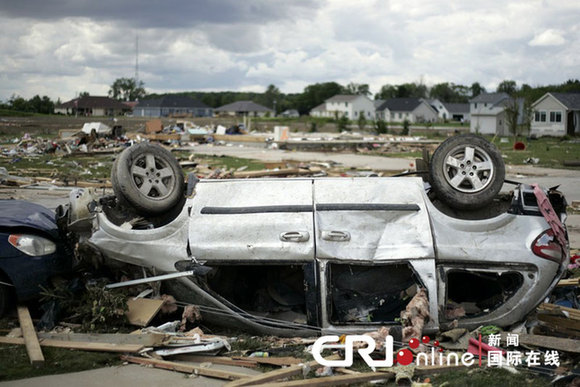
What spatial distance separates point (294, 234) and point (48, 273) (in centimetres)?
259

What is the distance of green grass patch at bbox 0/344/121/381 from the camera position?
4.92 m

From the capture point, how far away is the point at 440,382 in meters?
4.72

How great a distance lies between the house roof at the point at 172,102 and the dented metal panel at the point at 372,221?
124942 mm

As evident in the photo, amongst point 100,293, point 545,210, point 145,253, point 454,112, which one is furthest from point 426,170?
point 454,112

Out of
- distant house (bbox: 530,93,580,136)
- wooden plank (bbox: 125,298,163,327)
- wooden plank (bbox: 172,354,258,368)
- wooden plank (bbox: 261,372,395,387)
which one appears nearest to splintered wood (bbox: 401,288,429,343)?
wooden plank (bbox: 261,372,395,387)

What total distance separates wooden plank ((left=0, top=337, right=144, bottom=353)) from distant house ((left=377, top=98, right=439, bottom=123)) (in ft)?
393

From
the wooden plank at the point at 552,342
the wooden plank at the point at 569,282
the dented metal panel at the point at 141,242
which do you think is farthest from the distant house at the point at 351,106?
the wooden plank at the point at 552,342

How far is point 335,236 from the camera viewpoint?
17.8 ft

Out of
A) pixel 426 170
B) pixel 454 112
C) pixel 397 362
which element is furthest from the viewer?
pixel 454 112

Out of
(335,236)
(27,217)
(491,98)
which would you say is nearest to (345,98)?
(491,98)

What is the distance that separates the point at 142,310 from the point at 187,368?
3.24 ft

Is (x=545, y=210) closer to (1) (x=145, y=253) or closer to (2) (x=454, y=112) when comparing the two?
(1) (x=145, y=253)

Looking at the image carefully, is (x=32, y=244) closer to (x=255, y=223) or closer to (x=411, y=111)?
(x=255, y=223)

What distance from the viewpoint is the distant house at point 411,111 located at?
12394cm
